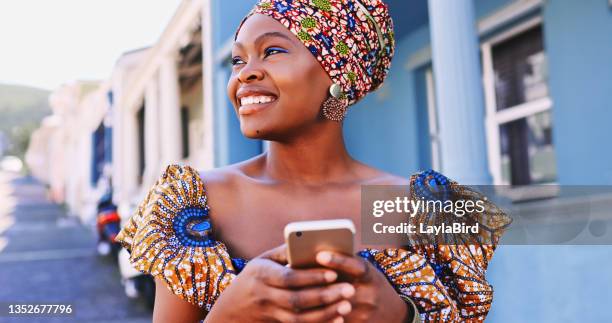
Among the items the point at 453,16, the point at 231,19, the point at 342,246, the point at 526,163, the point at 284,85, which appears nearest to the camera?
the point at 342,246

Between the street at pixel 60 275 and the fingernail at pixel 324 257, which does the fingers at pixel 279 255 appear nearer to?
the fingernail at pixel 324 257

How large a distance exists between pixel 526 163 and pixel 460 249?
4923 mm

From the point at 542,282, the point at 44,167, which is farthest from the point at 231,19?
the point at 44,167

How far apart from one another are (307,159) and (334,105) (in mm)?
148

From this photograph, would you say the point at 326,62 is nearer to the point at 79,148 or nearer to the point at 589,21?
the point at 589,21

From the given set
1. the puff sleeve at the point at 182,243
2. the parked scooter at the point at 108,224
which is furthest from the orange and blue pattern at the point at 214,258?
the parked scooter at the point at 108,224

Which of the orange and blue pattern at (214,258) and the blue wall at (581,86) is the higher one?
the blue wall at (581,86)

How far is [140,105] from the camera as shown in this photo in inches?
603

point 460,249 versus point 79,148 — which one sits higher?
point 79,148

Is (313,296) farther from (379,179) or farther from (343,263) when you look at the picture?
(379,179)

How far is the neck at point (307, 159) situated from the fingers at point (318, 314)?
0.50 meters

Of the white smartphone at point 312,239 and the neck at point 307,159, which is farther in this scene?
the neck at point 307,159

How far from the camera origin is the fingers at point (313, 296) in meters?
0.86

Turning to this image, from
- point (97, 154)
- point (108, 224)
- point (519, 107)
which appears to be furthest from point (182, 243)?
point (97, 154)
